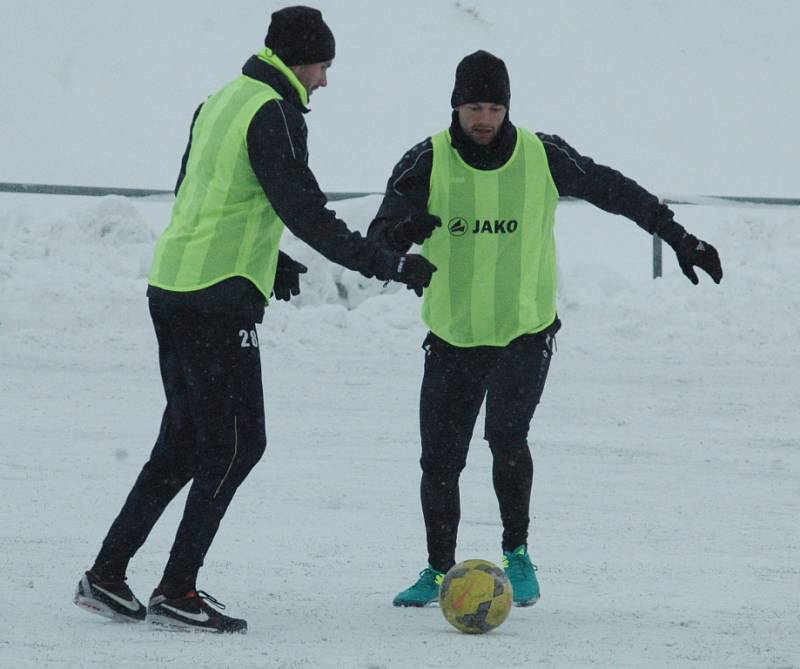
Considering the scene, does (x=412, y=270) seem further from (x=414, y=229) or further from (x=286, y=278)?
(x=286, y=278)

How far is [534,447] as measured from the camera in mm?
8867

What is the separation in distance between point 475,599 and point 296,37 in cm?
180

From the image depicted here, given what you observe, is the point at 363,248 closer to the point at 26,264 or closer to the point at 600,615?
the point at 600,615

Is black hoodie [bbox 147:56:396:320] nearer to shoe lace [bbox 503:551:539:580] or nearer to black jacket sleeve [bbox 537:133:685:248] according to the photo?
black jacket sleeve [bbox 537:133:685:248]

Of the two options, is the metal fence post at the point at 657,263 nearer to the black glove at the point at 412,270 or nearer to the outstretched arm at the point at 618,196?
the outstretched arm at the point at 618,196

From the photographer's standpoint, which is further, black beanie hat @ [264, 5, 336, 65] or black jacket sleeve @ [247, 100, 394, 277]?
black beanie hat @ [264, 5, 336, 65]

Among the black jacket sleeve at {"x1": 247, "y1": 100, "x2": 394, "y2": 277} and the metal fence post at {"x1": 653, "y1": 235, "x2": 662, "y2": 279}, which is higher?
the metal fence post at {"x1": 653, "y1": 235, "x2": 662, "y2": 279}

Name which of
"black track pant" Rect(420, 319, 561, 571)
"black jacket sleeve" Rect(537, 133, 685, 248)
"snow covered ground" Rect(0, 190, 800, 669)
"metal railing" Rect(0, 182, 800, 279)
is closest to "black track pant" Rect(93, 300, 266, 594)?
"snow covered ground" Rect(0, 190, 800, 669)

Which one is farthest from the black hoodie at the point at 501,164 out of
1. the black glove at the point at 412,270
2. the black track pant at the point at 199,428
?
the black track pant at the point at 199,428

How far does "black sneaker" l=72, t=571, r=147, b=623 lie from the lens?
4.58 metres

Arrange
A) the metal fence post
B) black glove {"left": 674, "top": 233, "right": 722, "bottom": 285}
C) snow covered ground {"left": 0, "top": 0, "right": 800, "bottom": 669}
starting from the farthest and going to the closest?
the metal fence post → black glove {"left": 674, "top": 233, "right": 722, "bottom": 285} → snow covered ground {"left": 0, "top": 0, "right": 800, "bottom": 669}

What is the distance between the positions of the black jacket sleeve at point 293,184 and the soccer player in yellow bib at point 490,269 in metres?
0.61

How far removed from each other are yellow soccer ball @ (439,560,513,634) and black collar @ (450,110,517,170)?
139cm

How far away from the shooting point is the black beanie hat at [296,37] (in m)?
4.57
